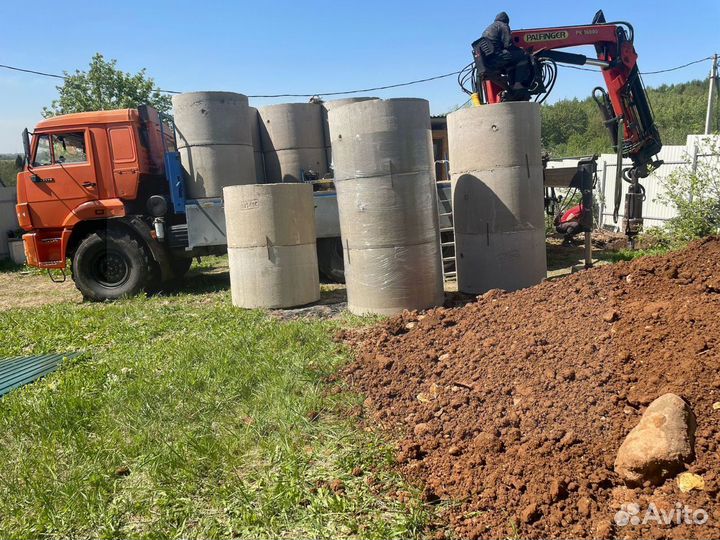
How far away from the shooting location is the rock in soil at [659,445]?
245cm

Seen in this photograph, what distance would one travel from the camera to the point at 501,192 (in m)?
7.19

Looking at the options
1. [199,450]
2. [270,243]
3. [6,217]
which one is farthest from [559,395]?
[6,217]

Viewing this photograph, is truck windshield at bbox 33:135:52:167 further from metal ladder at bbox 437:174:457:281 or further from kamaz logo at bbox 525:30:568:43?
kamaz logo at bbox 525:30:568:43

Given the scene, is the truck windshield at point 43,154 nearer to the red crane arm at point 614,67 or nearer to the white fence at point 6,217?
the red crane arm at point 614,67

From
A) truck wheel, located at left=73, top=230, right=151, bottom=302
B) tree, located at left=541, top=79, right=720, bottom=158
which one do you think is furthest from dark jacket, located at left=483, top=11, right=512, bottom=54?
tree, located at left=541, top=79, right=720, bottom=158

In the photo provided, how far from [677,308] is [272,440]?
9.29ft

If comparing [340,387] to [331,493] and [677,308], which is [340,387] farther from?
[677,308]

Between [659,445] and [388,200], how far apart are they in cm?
430

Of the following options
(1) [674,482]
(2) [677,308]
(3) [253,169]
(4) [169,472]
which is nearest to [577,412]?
(1) [674,482]

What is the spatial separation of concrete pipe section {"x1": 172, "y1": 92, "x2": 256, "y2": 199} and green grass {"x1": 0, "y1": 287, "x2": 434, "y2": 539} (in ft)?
12.8

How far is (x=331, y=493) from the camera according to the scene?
293 cm

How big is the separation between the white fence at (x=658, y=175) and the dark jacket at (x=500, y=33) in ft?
13.8

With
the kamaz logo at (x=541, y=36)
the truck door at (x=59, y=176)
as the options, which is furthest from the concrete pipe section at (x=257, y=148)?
the kamaz logo at (x=541, y=36)

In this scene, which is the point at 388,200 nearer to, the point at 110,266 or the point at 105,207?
the point at 105,207
